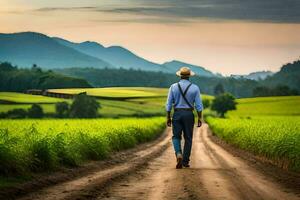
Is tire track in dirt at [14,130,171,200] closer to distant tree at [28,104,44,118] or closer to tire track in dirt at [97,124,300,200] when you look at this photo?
tire track in dirt at [97,124,300,200]

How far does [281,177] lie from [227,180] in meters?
2.48

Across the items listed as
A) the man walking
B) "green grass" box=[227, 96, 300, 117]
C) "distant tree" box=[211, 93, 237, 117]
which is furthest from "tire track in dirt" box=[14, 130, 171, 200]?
"distant tree" box=[211, 93, 237, 117]

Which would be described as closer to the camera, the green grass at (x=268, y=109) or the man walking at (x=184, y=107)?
the man walking at (x=184, y=107)

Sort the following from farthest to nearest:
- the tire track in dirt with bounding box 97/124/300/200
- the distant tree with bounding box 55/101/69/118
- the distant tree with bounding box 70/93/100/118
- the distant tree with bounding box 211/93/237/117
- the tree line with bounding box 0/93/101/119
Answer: the distant tree with bounding box 211/93/237/117, the distant tree with bounding box 70/93/100/118, the tree line with bounding box 0/93/101/119, the distant tree with bounding box 55/101/69/118, the tire track in dirt with bounding box 97/124/300/200

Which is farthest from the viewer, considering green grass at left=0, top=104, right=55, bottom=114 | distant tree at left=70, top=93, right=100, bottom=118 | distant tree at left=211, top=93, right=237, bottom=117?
distant tree at left=211, top=93, right=237, bottom=117

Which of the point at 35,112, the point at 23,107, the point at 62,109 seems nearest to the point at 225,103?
the point at 62,109

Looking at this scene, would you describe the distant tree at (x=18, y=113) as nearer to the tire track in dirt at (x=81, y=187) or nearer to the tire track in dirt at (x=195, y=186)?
the tire track in dirt at (x=81, y=187)

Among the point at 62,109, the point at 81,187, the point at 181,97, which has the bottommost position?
the point at 62,109

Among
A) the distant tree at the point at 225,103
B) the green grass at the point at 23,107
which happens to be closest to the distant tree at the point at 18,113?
the green grass at the point at 23,107

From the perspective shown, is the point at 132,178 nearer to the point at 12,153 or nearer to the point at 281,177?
the point at 12,153

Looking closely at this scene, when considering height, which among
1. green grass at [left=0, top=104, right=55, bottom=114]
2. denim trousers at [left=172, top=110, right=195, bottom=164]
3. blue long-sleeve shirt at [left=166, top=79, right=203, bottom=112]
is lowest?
green grass at [left=0, top=104, right=55, bottom=114]

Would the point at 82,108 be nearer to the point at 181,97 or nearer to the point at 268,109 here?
the point at 268,109

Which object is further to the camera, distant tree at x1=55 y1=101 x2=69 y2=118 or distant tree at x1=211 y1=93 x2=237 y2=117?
distant tree at x1=211 y1=93 x2=237 y2=117

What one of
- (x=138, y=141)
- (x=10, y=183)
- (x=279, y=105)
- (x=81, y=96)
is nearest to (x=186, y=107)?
(x=10, y=183)
